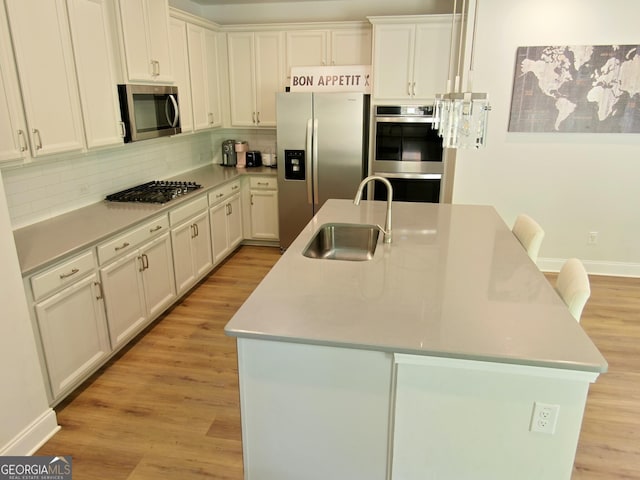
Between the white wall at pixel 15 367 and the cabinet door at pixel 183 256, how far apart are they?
1.51m

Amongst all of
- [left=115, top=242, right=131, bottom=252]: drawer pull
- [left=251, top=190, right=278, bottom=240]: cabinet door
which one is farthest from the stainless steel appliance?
[left=115, top=242, right=131, bottom=252]: drawer pull

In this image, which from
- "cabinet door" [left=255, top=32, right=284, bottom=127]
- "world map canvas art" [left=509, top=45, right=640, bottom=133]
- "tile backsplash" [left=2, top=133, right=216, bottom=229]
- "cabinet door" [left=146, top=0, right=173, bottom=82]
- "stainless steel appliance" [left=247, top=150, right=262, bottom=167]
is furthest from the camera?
"stainless steel appliance" [left=247, top=150, right=262, bottom=167]

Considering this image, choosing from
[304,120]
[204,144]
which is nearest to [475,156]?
[304,120]

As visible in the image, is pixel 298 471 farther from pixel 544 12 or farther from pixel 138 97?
pixel 544 12

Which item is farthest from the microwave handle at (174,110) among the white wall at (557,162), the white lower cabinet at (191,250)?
the white wall at (557,162)

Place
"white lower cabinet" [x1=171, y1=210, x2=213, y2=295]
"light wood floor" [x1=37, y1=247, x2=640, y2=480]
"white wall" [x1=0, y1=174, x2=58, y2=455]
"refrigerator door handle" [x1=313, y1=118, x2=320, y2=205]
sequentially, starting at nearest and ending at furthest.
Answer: "white wall" [x1=0, y1=174, x2=58, y2=455] → "light wood floor" [x1=37, y1=247, x2=640, y2=480] → "white lower cabinet" [x1=171, y1=210, x2=213, y2=295] → "refrigerator door handle" [x1=313, y1=118, x2=320, y2=205]

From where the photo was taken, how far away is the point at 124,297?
301cm

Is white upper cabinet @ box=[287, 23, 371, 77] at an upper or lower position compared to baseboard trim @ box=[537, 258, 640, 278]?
upper

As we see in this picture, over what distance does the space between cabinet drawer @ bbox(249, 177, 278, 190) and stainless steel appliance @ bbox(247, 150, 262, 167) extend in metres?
0.37

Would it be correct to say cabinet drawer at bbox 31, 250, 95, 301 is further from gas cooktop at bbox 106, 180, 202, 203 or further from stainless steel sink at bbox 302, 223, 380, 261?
stainless steel sink at bbox 302, 223, 380, 261

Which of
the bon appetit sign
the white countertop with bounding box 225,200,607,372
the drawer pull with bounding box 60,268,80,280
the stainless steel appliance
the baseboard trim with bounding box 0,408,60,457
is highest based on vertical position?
the bon appetit sign

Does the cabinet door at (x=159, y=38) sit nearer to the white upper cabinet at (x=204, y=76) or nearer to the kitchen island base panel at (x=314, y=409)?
the white upper cabinet at (x=204, y=76)

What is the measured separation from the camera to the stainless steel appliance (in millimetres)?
5320

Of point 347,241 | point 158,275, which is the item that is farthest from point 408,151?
point 158,275
